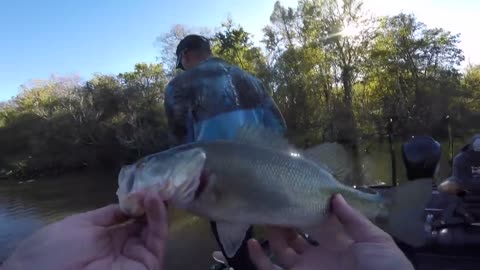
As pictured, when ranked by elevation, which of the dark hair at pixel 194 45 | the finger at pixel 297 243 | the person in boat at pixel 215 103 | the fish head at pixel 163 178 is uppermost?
the dark hair at pixel 194 45

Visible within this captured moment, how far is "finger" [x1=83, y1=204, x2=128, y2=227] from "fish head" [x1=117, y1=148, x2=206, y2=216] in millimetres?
40

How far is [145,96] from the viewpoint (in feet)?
119

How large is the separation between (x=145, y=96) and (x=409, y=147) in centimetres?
3308

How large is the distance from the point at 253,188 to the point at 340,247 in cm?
47

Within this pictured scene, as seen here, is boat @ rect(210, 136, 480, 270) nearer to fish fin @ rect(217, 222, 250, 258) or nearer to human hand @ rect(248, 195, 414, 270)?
human hand @ rect(248, 195, 414, 270)

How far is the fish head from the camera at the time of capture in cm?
167

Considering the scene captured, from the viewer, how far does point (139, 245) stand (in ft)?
5.49

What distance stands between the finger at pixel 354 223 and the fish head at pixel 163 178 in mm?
627

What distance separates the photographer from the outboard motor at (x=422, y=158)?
458 centimetres

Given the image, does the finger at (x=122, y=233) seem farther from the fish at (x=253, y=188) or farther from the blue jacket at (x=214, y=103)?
the blue jacket at (x=214, y=103)

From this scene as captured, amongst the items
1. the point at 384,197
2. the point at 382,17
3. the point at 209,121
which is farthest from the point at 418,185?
the point at 382,17

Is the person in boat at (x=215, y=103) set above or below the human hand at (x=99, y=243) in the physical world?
above

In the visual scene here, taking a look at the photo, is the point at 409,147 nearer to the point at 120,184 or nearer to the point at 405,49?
the point at 120,184

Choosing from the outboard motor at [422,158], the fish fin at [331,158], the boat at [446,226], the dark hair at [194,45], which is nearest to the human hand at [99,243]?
the fish fin at [331,158]
